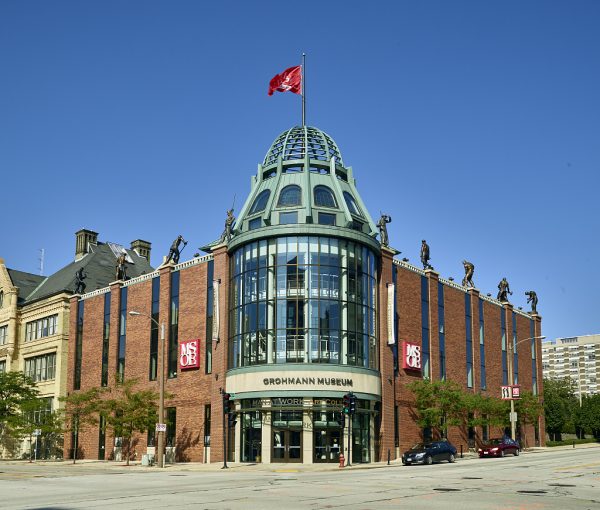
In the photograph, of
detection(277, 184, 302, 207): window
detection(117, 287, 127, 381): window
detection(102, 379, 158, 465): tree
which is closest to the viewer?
detection(102, 379, 158, 465): tree

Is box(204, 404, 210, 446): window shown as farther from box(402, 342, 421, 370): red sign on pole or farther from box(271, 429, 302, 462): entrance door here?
box(402, 342, 421, 370): red sign on pole

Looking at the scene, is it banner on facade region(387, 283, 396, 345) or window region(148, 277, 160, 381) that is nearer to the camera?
banner on facade region(387, 283, 396, 345)

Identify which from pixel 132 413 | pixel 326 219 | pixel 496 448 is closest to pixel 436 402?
pixel 496 448

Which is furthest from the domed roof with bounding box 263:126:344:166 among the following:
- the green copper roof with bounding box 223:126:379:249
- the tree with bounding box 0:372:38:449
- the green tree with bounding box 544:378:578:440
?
the green tree with bounding box 544:378:578:440

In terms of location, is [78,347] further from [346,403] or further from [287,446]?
[346,403]

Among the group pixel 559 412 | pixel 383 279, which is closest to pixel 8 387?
pixel 383 279

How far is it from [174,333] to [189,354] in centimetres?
297

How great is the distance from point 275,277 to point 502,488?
90.5 feet

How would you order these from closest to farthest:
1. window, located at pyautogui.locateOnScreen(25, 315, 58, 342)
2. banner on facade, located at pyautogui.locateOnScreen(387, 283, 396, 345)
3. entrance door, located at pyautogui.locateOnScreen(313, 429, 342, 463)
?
entrance door, located at pyautogui.locateOnScreen(313, 429, 342, 463) < banner on facade, located at pyautogui.locateOnScreen(387, 283, 396, 345) < window, located at pyautogui.locateOnScreen(25, 315, 58, 342)

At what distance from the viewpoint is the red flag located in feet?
193

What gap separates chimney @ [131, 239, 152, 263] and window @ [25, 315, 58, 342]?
15670mm

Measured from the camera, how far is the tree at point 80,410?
58.4 metres

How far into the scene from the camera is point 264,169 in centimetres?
5825

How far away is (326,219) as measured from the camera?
2141 inches
